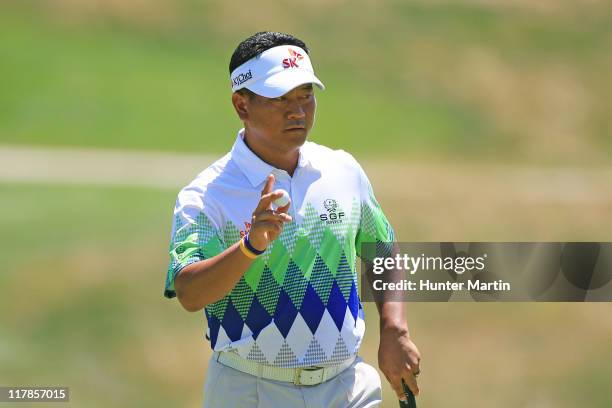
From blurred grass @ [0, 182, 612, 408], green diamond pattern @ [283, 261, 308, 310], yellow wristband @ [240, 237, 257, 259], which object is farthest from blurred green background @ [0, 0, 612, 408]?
yellow wristband @ [240, 237, 257, 259]

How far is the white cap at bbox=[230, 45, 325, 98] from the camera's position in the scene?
16.6 ft

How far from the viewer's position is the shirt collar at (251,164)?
509 centimetres

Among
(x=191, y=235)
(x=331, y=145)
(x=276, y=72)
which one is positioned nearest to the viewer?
(x=191, y=235)

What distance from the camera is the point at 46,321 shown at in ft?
38.3

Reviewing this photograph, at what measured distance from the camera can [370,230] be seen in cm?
530

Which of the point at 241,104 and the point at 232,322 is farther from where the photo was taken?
the point at 241,104

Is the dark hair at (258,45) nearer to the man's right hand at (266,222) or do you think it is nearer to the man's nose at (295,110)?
the man's nose at (295,110)

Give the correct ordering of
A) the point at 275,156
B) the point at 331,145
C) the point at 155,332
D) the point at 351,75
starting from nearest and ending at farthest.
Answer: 1. the point at 275,156
2. the point at 155,332
3. the point at 331,145
4. the point at 351,75

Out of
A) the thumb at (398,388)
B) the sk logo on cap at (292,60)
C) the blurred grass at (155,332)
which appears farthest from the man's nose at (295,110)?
the blurred grass at (155,332)

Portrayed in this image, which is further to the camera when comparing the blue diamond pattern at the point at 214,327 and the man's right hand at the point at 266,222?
the blue diamond pattern at the point at 214,327

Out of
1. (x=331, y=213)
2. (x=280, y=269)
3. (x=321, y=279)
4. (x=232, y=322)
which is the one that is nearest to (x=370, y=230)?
(x=331, y=213)

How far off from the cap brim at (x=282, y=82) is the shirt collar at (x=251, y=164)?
0.82 ft

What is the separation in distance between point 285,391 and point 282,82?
1248 mm

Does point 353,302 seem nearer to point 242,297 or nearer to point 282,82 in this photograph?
point 242,297
